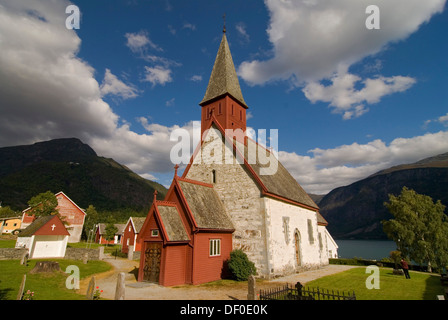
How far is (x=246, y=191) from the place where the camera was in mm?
19734

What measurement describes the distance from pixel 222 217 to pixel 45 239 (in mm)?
25374

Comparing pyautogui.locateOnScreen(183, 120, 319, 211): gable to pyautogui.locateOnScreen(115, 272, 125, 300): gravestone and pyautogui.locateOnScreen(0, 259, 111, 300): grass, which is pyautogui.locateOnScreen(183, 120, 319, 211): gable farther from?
pyautogui.locateOnScreen(0, 259, 111, 300): grass

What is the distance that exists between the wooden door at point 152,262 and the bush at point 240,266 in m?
5.33

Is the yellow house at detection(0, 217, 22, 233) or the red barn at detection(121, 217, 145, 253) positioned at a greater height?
the yellow house at detection(0, 217, 22, 233)

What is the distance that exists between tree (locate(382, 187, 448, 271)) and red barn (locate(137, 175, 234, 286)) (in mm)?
26715

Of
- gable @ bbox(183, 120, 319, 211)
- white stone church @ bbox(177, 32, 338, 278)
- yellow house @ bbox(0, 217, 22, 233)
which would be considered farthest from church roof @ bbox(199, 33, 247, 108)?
yellow house @ bbox(0, 217, 22, 233)

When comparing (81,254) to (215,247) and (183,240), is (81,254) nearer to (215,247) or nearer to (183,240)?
(183,240)

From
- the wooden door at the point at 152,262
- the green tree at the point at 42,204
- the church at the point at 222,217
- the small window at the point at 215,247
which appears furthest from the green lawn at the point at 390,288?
the green tree at the point at 42,204

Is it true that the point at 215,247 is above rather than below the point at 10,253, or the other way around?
above

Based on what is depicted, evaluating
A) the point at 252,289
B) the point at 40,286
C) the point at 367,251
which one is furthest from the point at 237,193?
the point at 367,251

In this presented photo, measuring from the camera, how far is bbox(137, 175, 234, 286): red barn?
50.6ft

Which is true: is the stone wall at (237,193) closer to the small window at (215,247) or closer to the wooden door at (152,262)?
the small window at (215,247)
